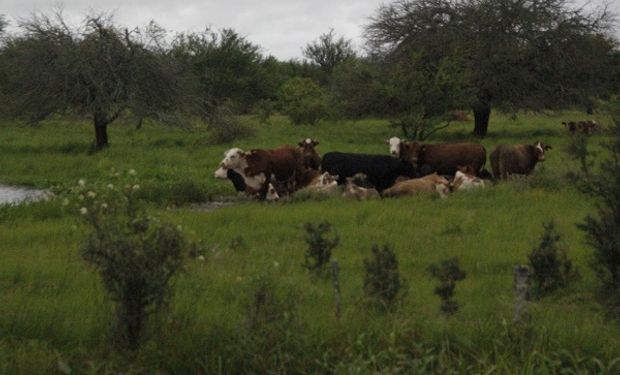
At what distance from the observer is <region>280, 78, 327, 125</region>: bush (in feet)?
122

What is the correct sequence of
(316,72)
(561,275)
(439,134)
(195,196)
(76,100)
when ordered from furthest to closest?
(316,72)
(439,134)
(76,100)
(195,196)
(561,275)

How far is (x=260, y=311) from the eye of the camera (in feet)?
17.0

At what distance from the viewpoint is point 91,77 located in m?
24.5

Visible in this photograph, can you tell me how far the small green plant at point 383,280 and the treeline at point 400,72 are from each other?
19.5 meters

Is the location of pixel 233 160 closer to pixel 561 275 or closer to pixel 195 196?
pixel 195 196

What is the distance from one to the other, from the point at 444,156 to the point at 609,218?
12133 mm

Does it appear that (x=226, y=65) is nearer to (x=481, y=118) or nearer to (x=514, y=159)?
(x=481, y=118)

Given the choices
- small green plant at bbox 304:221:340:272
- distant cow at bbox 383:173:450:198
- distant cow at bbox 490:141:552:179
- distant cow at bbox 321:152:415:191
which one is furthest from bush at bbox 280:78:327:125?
small green plant at bbox 304:221:340:272

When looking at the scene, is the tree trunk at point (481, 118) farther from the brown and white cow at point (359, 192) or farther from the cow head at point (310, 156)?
the brown and white cow at point (359, 192)

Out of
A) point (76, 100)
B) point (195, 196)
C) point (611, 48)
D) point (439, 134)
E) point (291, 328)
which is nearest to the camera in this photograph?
point (291, 328)

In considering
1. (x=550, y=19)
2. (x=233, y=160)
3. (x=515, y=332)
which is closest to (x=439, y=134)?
(x=550, y=19)

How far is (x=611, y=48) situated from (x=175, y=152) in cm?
2287

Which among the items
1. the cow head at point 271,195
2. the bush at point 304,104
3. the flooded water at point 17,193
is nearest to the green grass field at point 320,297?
the cow head at point 271,195

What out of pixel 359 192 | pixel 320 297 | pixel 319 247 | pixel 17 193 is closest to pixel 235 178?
pixel 359 192
